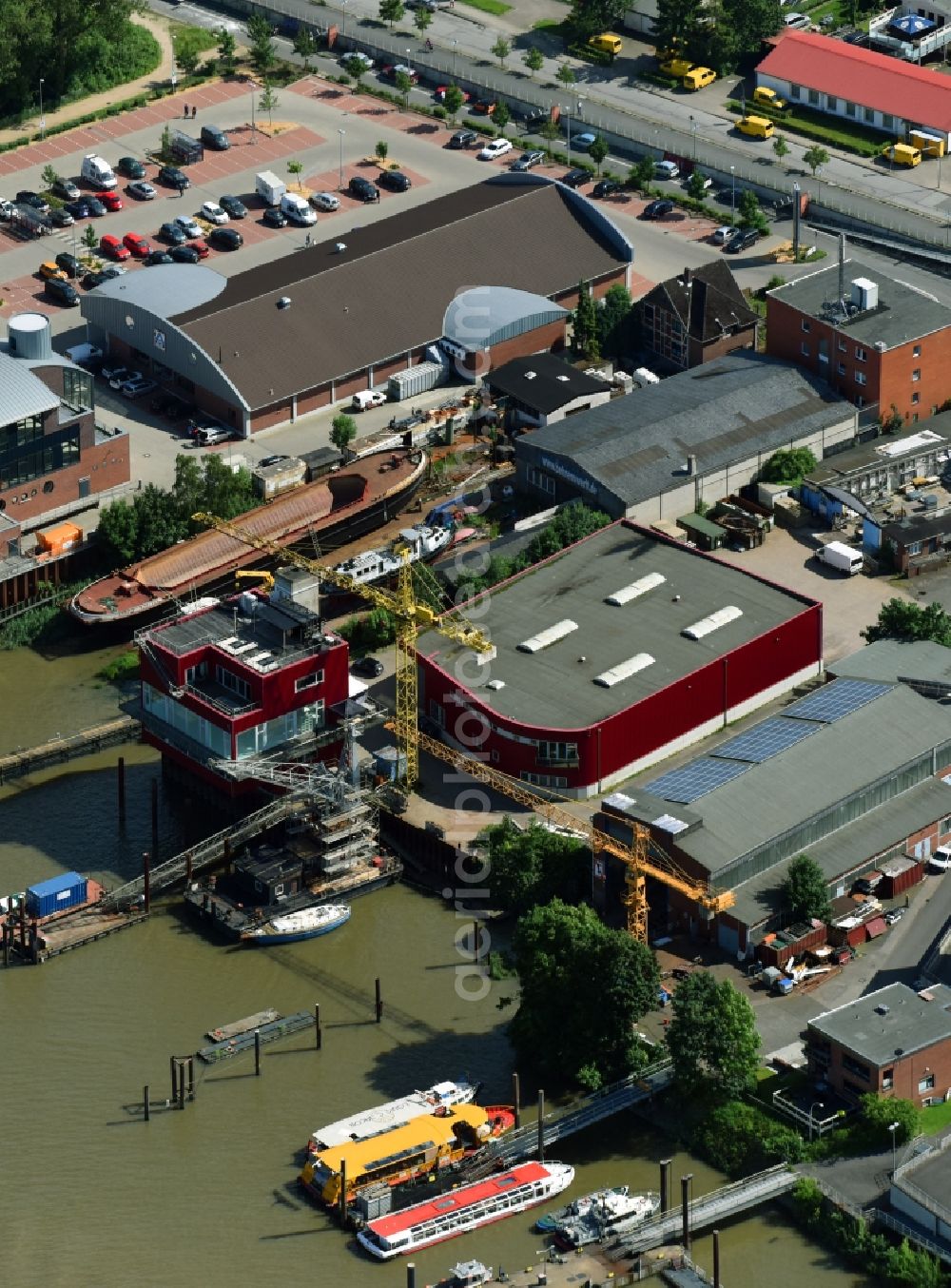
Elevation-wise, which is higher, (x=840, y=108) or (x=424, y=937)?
(x=840, y=108)

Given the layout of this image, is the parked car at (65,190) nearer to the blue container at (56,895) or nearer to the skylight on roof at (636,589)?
the skylight on roof at (636,589)

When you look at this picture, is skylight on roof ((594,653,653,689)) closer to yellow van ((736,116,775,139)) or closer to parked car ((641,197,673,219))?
parked car ((641,197,673,219))

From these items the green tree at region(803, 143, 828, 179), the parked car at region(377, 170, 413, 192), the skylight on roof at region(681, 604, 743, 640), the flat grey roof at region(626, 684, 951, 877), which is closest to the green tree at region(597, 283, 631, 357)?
the green tree at region(803, 143, 828, 179)

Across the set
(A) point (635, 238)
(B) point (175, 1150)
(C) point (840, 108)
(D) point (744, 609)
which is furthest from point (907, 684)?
(C) point (840, 108)

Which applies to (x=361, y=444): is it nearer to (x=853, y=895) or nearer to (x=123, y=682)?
(x=123, y=682)

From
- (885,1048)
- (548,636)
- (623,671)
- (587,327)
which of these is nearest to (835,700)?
(623,671)

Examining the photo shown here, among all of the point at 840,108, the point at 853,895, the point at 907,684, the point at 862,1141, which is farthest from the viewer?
the point at 840,108

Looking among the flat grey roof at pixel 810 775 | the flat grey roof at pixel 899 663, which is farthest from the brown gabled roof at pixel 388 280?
the flat grey roof at pixel 810 775

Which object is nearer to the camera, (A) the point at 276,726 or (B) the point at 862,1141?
(B) the point at 862,1141
